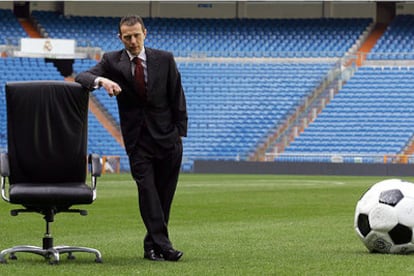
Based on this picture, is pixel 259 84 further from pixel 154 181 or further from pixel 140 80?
pixel 140 80

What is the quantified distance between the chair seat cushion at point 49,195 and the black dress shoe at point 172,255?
738mm

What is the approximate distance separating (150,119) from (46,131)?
35.3 inches

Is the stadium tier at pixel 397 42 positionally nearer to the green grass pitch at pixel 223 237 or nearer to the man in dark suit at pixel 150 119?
the green grass pitch at pixel 223 237

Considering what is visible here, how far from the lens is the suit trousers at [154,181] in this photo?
28.9 ft

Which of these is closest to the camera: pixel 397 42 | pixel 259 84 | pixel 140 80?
pixel 140 80

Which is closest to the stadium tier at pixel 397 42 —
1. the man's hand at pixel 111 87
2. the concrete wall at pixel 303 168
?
the concrete wall at pixel 303 168

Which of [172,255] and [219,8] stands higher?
[172,255]

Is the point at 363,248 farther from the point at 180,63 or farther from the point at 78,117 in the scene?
the point at 180,63

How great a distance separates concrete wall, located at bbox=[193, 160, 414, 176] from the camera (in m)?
37.5

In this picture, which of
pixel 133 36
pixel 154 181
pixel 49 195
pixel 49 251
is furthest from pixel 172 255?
pixel 133 36

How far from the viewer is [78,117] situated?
9.09m

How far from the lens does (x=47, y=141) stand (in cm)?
914

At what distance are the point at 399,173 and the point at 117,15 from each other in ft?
63.6

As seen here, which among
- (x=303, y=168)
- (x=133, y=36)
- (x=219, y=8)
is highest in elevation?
(x=133, y=36)
